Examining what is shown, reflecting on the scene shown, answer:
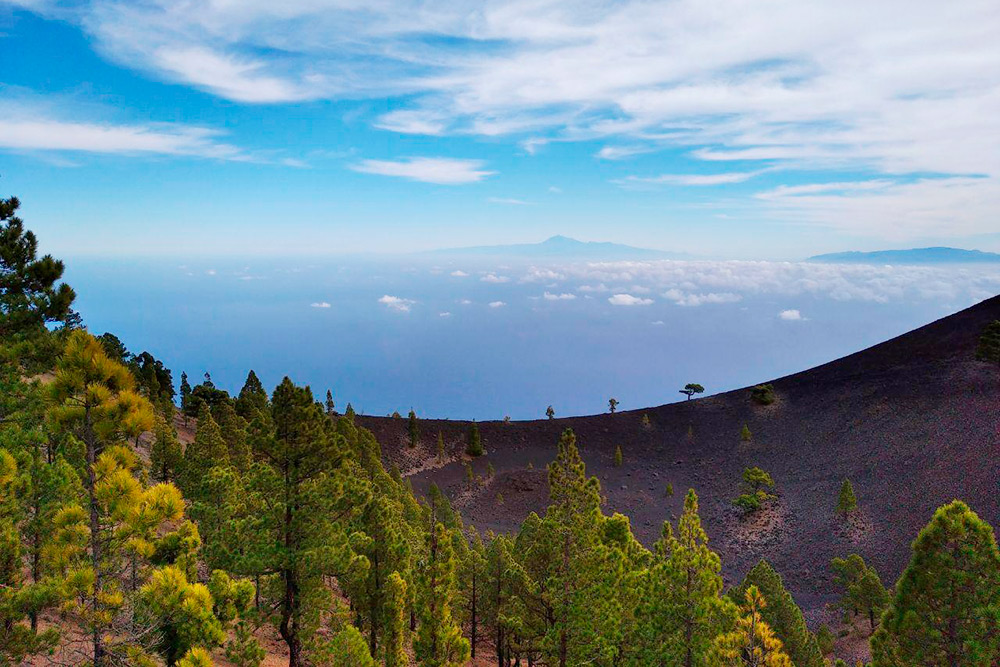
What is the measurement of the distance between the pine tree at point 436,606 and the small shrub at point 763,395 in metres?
90.7

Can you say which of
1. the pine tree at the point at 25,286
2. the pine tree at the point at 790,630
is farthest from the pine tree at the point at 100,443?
the pine tree at the point at 790,630

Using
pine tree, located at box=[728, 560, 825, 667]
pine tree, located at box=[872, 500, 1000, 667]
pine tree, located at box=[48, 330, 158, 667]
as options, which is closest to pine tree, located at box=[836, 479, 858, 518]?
pine tree, located at box=[728, 560, 825, 667]

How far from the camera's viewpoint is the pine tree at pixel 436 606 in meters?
17.7

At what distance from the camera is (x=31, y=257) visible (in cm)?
1606

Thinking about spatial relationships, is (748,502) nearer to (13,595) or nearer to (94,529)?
Answer: (13,595)

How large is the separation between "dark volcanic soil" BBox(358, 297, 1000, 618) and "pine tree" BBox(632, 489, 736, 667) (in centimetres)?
3720

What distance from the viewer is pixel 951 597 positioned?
12.9 metres

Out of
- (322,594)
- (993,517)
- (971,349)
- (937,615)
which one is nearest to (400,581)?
(322,594)

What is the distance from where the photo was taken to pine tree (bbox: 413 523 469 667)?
58.0 feet

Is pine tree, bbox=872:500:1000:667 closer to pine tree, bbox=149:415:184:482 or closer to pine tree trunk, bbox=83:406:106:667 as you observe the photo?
pine tree trunk, bbox=83:406:106:667

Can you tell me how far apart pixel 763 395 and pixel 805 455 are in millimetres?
22000

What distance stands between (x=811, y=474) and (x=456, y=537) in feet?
184

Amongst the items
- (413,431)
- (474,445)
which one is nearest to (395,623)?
(474,445)

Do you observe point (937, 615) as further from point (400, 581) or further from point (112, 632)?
point (112, 632)
